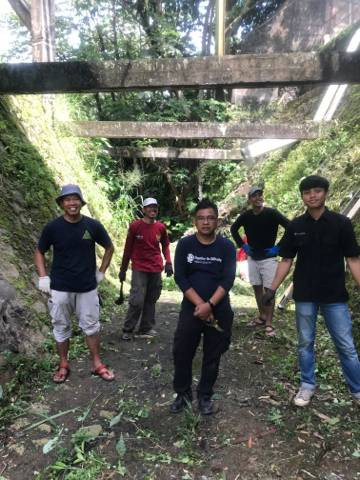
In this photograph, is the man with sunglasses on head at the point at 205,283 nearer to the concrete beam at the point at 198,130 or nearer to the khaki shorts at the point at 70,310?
the khaki shorts at the point at 70,310

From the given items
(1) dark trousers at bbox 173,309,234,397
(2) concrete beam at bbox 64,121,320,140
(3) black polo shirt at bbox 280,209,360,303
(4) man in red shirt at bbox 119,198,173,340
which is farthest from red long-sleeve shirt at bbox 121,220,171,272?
(2) concrete beam at bbox 64,121,320,140

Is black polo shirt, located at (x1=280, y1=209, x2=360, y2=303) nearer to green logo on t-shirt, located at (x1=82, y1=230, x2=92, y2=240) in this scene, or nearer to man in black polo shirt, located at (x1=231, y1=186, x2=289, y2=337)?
man in black polo shirt, located at (x1=231, y1=186, x2=289, y2=337)

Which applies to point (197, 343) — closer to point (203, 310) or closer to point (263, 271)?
point (203, 310)

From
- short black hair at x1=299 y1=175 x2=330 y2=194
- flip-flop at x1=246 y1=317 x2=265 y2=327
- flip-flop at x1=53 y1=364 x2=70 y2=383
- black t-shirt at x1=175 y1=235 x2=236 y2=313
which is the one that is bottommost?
flip-flop at x1=246 y1=317 x2=265 y2=327

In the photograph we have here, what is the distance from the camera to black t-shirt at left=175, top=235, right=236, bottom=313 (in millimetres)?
3527

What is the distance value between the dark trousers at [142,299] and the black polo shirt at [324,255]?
245 centimetres

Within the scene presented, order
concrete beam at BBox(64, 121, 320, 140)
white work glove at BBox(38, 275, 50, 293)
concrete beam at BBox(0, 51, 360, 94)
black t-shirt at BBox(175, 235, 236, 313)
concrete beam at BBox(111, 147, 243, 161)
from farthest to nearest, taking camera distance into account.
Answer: concrete beam at BBox(111, 147, 243, 161) → concrete beam at BBox(64, 121, 320, 140) → white work glove at BBox(38, 275, 50, 293) → concrete beam at BBox(0, 51, 360, 94) → black t-shirt at BBox(175, 235, 236, 313)

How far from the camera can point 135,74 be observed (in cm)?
404

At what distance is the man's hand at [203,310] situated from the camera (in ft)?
11.2

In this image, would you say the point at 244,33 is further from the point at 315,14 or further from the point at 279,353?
the point at 279,353

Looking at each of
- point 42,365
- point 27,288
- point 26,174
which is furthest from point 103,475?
point 26,174

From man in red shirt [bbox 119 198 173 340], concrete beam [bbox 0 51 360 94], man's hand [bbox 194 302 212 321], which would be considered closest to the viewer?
man's hand [bbox 194 302 212 321]

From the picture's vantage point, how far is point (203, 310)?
3.40m

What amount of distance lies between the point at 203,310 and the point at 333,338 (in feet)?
4.05
